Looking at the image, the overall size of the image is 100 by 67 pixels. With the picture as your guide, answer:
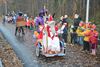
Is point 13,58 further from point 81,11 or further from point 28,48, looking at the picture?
point 81,11

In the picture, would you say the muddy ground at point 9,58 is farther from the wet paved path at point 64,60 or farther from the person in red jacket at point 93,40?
the person in red jacket at point 93,40

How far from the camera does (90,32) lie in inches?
567

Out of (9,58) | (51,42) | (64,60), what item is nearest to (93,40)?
(64,60)

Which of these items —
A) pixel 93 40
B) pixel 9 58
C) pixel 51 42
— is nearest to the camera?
pixel 51 42

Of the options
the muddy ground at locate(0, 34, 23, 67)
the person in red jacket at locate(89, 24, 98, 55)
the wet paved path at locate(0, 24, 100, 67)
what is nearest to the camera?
the wet paved path at locate(0, 24, 100, 67)

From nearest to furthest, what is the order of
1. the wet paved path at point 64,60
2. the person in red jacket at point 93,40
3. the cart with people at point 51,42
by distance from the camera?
the wet paved path at point 64,60 → the cart with people at point 51,42 → the person in red jacket at point 93,40

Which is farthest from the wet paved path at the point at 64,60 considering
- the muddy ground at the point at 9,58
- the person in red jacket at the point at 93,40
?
the person in red jacket at the point at 93,40

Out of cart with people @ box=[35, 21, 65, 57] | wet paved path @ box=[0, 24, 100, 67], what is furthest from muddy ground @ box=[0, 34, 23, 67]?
cart with people @ box=[35, 21, 65, 57]

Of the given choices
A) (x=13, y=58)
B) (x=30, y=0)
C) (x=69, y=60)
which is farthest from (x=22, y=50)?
(x=30, y=0)

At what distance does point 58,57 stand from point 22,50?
305 cm

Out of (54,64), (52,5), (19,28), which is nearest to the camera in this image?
(54,64)

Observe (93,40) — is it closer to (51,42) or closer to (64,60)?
(64,60)

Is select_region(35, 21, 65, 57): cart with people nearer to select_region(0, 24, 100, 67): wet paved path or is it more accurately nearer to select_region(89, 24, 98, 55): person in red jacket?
select_region(0, 24, 100, 67): wet paved path

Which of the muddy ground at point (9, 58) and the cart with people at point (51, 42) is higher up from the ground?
the cart with people at point (51, 42)
